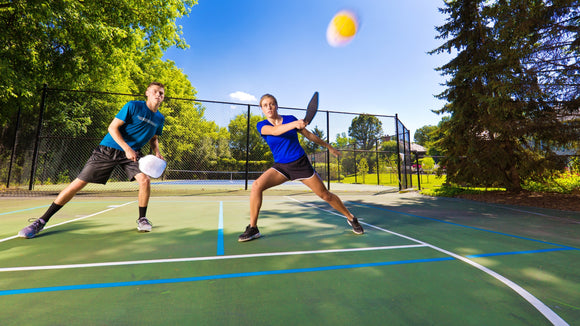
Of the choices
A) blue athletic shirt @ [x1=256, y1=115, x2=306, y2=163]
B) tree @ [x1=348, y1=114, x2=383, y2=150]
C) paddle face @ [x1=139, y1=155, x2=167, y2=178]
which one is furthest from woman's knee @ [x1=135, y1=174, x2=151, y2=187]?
tree @ [x1=348, y1=114, x2=383, y2=150]

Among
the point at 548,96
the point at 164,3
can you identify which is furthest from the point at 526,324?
the point at 164,3

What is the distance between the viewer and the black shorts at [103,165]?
3.53 metres

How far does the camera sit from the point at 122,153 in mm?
3703

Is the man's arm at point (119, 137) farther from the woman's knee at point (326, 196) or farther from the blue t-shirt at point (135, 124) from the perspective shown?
the woman's knee at point (326, 196)

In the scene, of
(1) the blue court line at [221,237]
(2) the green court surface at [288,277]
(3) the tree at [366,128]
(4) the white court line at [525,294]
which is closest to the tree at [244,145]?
(1) the blue court line at [221,237]

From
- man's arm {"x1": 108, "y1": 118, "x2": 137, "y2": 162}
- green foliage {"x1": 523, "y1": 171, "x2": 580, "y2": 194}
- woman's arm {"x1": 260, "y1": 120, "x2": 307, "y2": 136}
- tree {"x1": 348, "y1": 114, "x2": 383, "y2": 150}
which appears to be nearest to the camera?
woman's arm {"x1": 260, "y1": 120, "x2": 307, "y2": 136}

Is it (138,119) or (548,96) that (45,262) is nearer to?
(138,119)

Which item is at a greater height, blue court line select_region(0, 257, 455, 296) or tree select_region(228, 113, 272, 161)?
tree select_region(228, 113, 272, 161)

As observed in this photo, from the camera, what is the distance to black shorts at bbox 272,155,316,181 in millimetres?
3406

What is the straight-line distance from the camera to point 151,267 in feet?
7.79

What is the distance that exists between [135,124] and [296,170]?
8.13 feet

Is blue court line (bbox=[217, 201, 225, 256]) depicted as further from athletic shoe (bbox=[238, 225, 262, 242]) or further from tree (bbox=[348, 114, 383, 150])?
tree (bbox=[348, 114, 383, 150])

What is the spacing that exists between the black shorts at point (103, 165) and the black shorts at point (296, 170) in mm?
2172

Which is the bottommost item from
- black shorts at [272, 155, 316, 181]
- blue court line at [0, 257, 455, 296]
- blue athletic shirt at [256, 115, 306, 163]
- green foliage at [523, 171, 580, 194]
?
blue court line at [0, 257, 455, 296]
